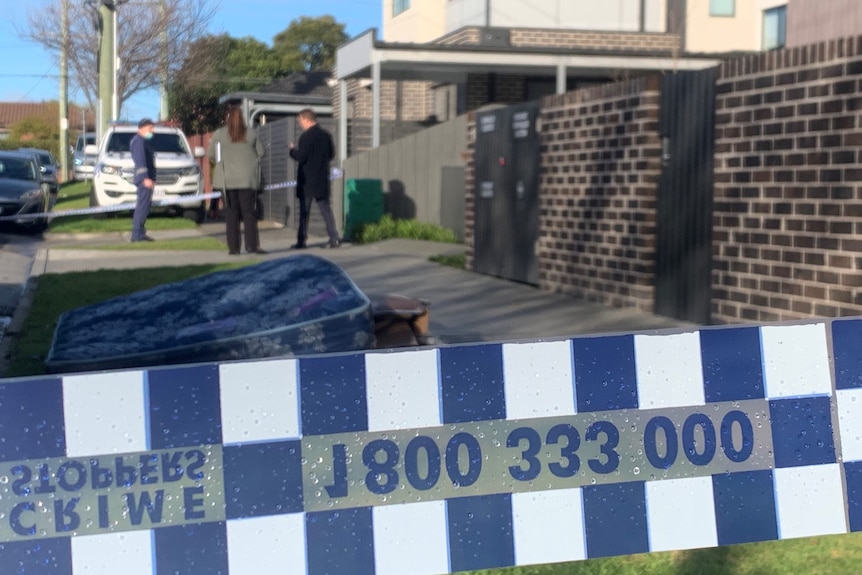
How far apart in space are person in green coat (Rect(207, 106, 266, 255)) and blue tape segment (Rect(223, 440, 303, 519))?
35.3ft

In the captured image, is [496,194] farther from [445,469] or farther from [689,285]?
[445,469]

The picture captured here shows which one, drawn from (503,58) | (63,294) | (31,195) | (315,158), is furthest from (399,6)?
(63,294)

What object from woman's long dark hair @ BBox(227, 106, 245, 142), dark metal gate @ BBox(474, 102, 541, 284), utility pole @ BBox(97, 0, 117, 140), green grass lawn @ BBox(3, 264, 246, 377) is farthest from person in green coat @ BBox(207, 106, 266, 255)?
utility pole @ BBox(97, 0, 117, 140)

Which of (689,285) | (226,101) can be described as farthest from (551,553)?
(226,101)

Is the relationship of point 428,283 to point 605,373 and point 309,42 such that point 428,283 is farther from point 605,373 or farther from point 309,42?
point 309,42

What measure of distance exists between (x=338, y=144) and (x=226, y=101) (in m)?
7.87

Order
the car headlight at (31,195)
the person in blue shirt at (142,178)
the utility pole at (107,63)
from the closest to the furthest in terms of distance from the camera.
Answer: the person in blue shirt at (142,178) < the car headlight at (31,195) < the utility pole at (107,63)

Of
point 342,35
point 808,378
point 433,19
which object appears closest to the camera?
point 808,378

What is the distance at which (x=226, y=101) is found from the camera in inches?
1192

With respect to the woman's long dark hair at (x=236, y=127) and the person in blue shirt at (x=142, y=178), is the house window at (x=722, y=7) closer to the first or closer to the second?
the person in blue shirt at (x=142, y=178)

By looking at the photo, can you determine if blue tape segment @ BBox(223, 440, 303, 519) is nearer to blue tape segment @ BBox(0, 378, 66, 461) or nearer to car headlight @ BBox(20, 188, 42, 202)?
blue tape segment @ BBox(0, 378, 66, 461)

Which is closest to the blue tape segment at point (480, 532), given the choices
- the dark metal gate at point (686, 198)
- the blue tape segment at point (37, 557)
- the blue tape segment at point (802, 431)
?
the blue tape segment at point (802, 431)

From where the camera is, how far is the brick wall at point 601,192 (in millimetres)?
9125

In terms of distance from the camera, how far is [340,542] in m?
3.52
